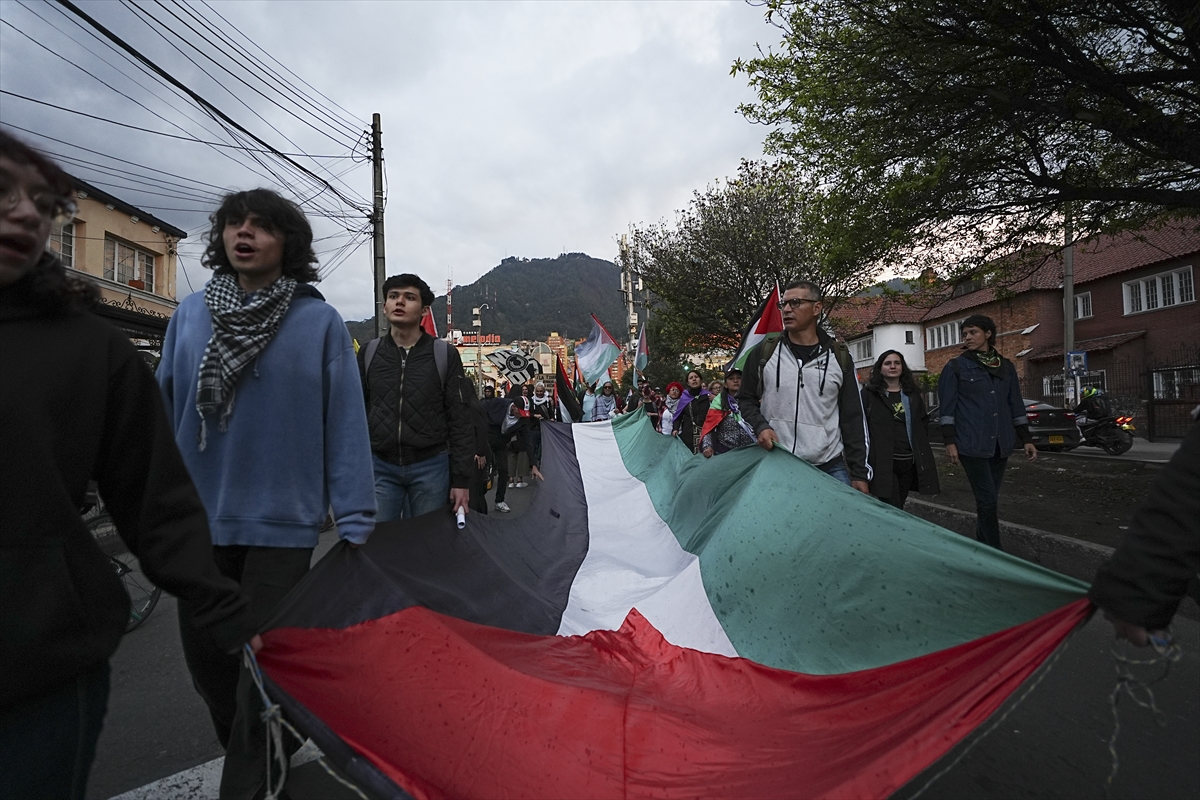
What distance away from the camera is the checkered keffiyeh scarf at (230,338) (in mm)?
2119

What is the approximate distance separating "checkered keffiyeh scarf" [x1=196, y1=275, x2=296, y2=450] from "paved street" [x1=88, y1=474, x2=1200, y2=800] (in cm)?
153

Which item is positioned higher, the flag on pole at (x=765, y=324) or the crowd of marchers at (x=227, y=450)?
the flag on pole at (x=765, y=324)

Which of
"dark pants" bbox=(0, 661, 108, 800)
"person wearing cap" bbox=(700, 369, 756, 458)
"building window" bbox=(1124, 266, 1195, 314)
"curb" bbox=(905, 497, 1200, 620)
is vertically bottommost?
"curb" bbox=(905, 497, 1200, 620)

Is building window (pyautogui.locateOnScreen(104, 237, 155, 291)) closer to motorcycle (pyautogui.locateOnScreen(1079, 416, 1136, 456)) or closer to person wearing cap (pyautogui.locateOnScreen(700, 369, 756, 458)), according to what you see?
person wearing cap (pyautogui.locateOnScreen(700, 369, 756, 458))

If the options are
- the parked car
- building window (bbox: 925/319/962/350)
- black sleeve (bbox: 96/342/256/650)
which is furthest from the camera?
building window (bbox: 925/319/962/350)

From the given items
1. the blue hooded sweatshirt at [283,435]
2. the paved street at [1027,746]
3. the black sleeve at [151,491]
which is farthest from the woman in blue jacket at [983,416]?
the black sleeve at [151,491]

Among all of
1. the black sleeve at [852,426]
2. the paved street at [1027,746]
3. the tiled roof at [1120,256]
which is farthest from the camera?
the tiled roof at [1120,256]

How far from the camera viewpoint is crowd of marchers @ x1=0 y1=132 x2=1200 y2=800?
1221 millimetres

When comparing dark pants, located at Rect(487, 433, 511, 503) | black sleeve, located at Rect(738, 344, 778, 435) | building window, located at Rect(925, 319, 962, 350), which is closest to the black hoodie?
black sleeve, located at Rect(738, 344, 778, 435)

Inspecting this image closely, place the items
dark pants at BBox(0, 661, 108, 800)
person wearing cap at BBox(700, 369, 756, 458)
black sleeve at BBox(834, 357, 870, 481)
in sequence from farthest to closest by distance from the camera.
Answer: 1. person wearing cap at BBox(700, 369, 756, 458)
2. black sleeve at BBox(834, 357, 870, 481)
3. dark pants at BBox(0, 661, 108, 800)

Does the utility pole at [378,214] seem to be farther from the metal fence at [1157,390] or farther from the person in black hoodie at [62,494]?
the metal fence at [1157,390]

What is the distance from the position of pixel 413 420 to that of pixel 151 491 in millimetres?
2342

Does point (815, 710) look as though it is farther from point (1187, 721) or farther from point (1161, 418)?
point (1161, 418)

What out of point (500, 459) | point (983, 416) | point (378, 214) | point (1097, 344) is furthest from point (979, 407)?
point (1097, 344)
